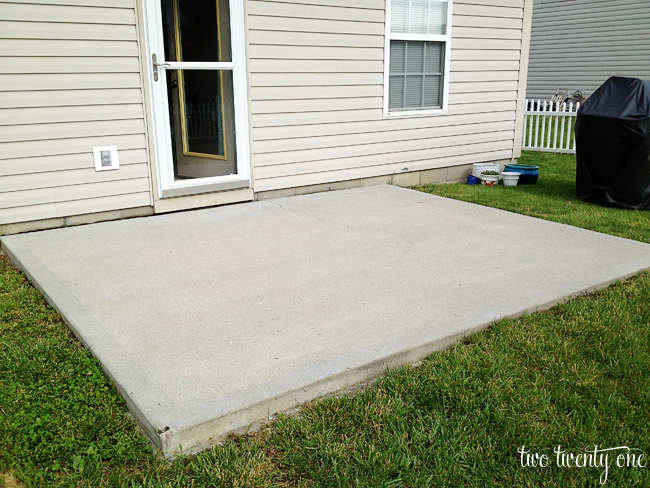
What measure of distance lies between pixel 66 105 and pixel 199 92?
1.18 m

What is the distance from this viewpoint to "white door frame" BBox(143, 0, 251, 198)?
4832 millimetres

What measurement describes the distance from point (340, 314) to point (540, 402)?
112 cm

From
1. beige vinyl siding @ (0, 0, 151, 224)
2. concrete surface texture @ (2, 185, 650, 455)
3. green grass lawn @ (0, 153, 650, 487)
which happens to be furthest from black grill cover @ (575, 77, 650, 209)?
beige vinyl siding @ (0, 0, 151, 224)

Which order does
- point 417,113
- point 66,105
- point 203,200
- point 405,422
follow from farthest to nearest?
point 417,113
point 203,200
point 66,105
point 405,422

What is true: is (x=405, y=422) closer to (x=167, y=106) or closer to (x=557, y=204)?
(x=167, y=106)

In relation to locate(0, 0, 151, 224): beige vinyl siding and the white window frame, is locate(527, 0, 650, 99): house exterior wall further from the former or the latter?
locate(0, 0, 151, 224): beige vinyl siding

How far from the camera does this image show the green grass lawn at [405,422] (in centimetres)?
197

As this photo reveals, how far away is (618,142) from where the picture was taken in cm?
558

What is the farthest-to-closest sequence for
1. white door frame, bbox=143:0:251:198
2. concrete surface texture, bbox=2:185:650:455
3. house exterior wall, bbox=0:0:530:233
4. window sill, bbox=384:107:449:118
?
window sill, bbox=384:107:449:118, white door frame, bbox=143:0:251:198, house exterior wall, bbox=0:0:530:233, concrete surface texture, bbox=2:185:650:455

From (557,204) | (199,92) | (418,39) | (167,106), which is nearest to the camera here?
(167,106)

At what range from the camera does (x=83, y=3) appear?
4.47 metres

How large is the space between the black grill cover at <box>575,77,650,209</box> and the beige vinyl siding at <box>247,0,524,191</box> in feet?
5.60

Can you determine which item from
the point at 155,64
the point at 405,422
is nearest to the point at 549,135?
the point at 155,64

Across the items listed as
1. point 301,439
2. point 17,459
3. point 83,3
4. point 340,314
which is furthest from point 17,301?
point 83,3
